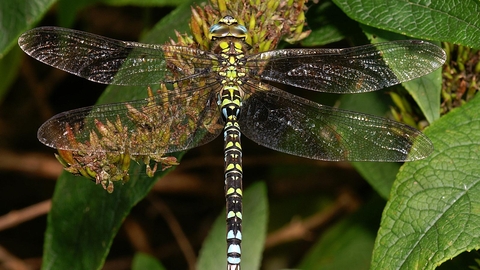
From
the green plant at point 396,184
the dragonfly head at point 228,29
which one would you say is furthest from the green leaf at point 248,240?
the dragonfly head at point 228,29

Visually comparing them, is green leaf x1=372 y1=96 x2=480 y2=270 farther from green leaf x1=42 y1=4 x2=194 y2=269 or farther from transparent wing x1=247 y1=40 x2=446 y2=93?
green leaf x1=42 y1=4 x2=194 y2=269

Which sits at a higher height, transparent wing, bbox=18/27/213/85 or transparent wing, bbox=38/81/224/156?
transparent wing, bbox=18/27/213/85

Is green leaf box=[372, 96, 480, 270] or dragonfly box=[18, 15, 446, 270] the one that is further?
dragonfly box=[18, 15, 446, 270]

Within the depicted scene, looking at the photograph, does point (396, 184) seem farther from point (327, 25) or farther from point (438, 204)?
point (327, 25)

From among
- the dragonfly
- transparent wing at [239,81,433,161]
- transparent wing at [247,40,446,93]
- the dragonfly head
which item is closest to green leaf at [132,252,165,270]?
the dragonfly

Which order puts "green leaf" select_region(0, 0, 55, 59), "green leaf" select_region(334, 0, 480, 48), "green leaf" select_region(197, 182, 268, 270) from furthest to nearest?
"green leaf" select_region(197, 182, 268, 270), "green leaf" select_region(0, 0, 55, 59), "green leaf" select_region(334, 0, 480, 48)

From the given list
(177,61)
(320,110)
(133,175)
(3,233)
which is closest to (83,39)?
(177,61)

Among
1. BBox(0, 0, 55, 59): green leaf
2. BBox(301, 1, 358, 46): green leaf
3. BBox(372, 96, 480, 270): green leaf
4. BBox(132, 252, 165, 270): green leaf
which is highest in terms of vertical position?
BBox(0, 0, 55, 59): green leaf

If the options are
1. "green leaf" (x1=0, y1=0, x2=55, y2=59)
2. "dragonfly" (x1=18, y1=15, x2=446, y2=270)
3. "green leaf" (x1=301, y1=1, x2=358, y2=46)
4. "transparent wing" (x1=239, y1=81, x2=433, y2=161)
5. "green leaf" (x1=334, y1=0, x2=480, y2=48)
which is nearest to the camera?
"green leaf" (x1=334, y1=0, x2=480, y2=48)
